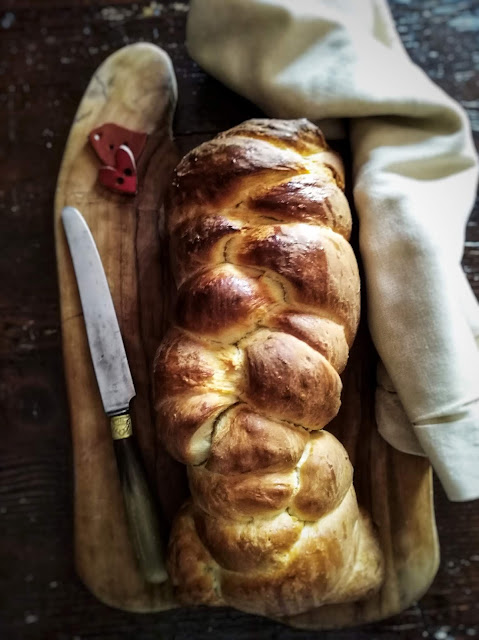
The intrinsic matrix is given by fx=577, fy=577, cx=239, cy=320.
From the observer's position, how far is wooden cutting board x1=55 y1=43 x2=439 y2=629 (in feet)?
3.41

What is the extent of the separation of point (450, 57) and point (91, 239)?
33.4 inches

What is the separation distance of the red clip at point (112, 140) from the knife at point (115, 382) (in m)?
0.14

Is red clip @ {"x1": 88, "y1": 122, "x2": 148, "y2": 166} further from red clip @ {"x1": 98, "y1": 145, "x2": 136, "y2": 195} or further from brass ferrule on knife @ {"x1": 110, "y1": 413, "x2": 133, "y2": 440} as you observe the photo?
brass ferrule on knife @ {"x1": 110, "y1": 413, "x2": 133, "y2": 440}

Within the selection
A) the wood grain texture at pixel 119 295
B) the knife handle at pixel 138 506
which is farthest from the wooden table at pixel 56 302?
the knife handle at pixel 138 506

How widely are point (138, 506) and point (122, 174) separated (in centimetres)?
62

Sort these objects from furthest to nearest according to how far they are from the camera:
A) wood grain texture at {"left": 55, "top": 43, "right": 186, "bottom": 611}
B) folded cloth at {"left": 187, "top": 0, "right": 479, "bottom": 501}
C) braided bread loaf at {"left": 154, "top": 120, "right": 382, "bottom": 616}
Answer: wood grain texture at {"left": 55, "top": 43, "right": 186, "bottom": 611}
folded cloth at {"left": 187, "top": 0, "right": 479, "bottom": 501}
braided bread loaf at {"left": 154, "top": 120, "right": 382, "bottom": 616}

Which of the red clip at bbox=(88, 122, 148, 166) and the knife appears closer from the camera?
the knife

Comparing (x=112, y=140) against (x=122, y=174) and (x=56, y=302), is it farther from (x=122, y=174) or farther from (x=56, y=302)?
(x=56, y=302)

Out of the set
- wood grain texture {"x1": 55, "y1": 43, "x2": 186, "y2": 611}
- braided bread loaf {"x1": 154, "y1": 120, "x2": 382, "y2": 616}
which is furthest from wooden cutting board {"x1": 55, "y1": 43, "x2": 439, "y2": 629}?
braided bread loaf {"x1": 154, "y1": 120, "x2": 382, "y2": 616}

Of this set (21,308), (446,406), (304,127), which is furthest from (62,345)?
(446,406)

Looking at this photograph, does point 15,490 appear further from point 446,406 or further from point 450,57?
point 450,57

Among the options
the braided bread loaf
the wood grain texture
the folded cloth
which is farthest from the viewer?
the wood grain texture

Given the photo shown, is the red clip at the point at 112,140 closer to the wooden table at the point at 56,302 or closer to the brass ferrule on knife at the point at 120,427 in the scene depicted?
the wooden table at the point at 56,302

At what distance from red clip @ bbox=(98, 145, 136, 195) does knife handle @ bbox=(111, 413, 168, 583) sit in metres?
0.44
